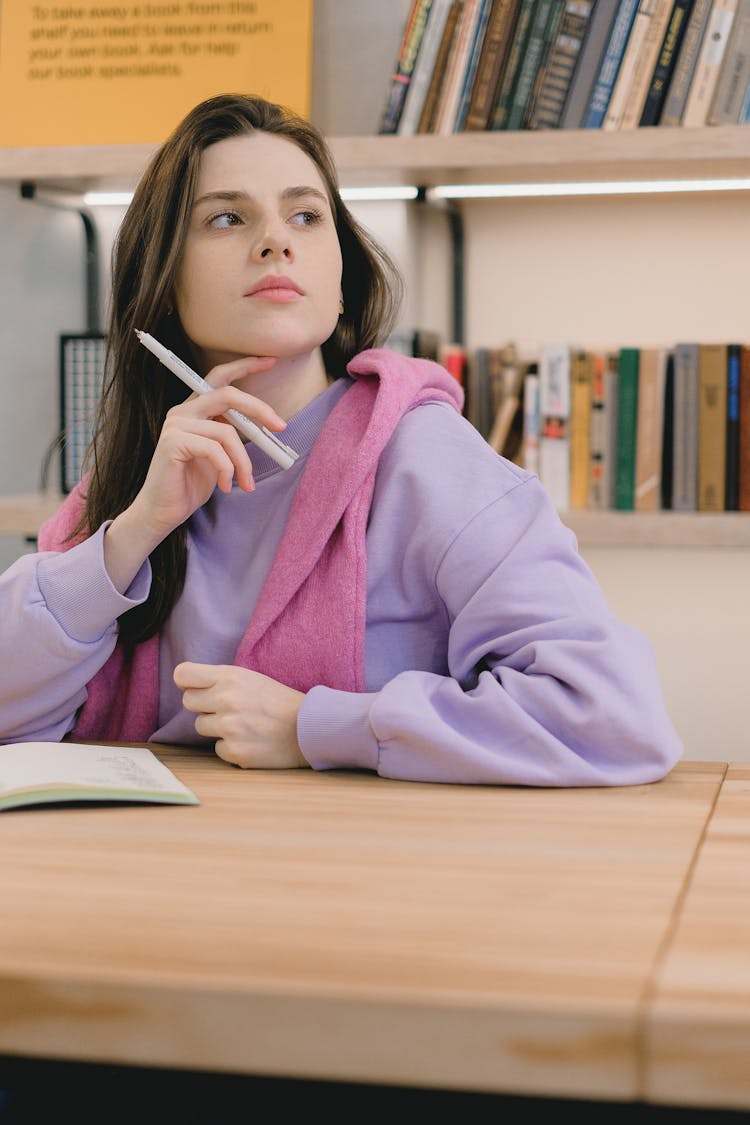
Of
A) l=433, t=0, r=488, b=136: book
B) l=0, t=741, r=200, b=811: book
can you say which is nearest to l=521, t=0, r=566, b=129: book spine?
l=433, t=0, r=488, b=136: book

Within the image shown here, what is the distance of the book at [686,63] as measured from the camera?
202 centimetres

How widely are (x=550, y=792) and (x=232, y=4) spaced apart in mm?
1717

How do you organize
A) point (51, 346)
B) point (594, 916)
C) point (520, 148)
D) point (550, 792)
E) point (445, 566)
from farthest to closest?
1. point (51, 346)
2. point (520, 148)
3. point (445, 566)
4. point (550, 792)
5. point (594, 916)

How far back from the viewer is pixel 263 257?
4.17 feet

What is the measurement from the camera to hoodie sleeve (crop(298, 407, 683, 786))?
1039 millimetres

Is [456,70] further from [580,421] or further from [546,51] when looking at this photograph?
[580,421]

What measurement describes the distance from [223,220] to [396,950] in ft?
2.75

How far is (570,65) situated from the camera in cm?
207

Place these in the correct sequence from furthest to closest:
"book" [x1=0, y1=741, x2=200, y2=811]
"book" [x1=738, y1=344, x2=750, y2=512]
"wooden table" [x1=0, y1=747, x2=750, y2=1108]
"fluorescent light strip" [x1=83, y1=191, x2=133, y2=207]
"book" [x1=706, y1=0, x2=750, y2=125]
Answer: "fluorescent light strip" [x1=83, y1=191, x2=133, y2=207]
"book" [x1=738, y1=344, x2=750, y2=512]
"book" [x1=706, y1=0, x2=750, y2=125]
"book" [x1=0, y1=741, x2=200, y2=811]
"wooden table" [x1=0, y1=747, x2=750, y2=1108]

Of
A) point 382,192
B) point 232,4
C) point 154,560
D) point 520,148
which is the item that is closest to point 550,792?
point 154,560

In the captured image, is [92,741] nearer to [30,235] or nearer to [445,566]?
[445,566]

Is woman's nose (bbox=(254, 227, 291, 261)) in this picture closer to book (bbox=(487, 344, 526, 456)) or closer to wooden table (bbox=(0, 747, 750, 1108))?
wooden table (bbox=(0, 747, 750, 1108))

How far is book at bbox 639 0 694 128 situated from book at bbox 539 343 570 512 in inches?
15.0

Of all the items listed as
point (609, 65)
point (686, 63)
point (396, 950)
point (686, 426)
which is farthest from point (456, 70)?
point (396, 950)
